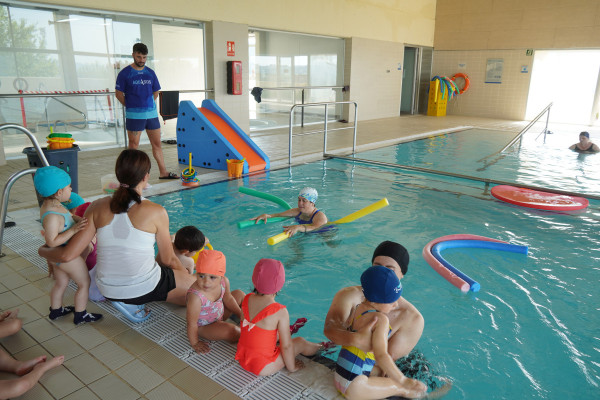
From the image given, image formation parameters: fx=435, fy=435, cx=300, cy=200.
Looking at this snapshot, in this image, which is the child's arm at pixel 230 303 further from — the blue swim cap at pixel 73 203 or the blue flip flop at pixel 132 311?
the blue swim cap at pixel 73 203

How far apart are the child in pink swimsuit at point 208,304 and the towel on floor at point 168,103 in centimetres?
702

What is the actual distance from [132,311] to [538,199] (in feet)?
17.6

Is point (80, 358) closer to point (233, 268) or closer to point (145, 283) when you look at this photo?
point (145, 283)

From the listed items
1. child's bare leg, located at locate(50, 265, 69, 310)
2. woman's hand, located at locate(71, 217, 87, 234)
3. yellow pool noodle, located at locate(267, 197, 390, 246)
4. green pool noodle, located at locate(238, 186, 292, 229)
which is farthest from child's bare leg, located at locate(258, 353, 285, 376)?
green pool noodle, located at locate(238, 186, 292, 229)

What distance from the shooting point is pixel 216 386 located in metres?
2.21

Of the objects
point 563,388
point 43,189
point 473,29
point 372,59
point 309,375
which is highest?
point 473,29

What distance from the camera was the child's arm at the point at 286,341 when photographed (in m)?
2.22

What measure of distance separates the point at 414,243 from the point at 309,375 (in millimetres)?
2614

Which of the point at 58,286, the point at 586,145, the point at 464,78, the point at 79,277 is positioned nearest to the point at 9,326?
the point at 58,286

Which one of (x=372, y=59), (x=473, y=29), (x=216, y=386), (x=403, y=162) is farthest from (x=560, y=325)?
(x=473, y=29)

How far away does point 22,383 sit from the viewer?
205 cm

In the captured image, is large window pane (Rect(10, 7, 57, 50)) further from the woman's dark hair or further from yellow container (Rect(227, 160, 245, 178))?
the woman's dark hair

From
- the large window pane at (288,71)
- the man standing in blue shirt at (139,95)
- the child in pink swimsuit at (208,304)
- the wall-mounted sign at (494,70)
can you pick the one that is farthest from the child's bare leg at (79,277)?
the wall-mounted sign at (494,70)

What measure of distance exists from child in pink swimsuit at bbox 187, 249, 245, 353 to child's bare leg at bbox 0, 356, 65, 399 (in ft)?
2.40
